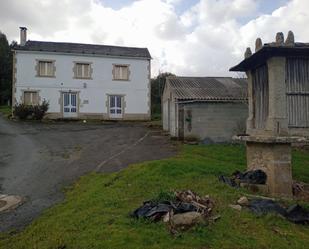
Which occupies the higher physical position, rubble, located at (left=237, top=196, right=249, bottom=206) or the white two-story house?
the white two-story house

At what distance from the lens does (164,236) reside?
5.82 metres

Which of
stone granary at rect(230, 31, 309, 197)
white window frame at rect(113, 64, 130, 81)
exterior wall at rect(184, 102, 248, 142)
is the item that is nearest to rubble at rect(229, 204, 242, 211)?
stone granary at rect(230, 31, 309, 197)

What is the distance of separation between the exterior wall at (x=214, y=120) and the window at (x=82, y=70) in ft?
46.1

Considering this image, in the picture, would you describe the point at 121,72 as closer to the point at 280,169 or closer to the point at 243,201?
the point at 280,169

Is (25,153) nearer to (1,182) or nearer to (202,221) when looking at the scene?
(1,182)

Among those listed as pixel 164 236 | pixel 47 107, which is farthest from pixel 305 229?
pixel 47 107

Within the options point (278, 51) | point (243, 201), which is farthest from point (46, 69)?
point (243, 201)

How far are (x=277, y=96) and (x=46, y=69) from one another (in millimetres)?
24409

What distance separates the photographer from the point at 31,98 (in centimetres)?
2978

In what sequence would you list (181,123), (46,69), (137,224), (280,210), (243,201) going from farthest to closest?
(46,69) → (181,123) → (243,201) → (280,210) → (137,224)

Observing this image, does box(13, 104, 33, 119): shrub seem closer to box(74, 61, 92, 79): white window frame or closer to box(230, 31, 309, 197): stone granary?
box(74, 61, 92, 79): white window frame

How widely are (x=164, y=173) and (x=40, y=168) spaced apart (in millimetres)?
5160

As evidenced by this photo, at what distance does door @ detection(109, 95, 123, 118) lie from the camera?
101 feet

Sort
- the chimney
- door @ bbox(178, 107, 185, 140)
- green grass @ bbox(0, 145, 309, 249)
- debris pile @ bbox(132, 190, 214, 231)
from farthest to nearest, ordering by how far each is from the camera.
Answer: the chimney, door @ bbox(178, 107, 185, 140), debris pile @ bbox(132, 190, 214, 231), green grass @ bbox(0, 145, 309, 249)
